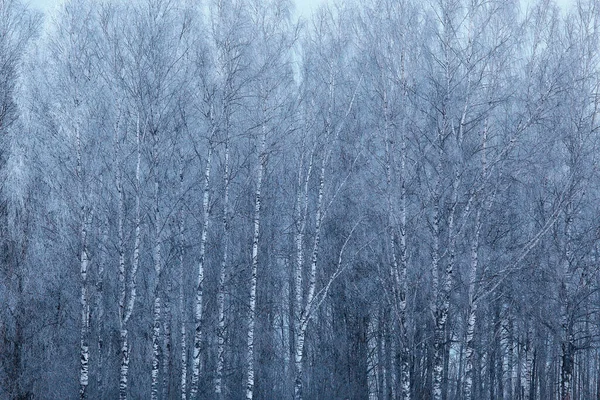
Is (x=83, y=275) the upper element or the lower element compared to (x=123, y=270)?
lower

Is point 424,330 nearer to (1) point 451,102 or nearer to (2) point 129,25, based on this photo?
(1) point 451,102

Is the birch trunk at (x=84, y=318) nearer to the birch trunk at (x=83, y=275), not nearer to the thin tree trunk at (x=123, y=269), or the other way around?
the birch trunk at (x=83, y=275)

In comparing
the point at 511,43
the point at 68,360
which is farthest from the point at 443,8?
the point at 68,360

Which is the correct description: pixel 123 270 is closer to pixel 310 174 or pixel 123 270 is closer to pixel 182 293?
pixel 182 293

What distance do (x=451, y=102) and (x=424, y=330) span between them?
5.65 metres

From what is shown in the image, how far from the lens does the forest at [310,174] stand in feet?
50.1

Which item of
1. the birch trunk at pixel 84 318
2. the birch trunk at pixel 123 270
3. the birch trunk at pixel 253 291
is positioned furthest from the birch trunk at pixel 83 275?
the birch trunk at pixel 253 291

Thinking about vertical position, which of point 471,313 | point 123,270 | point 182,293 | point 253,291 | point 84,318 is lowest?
point 84,318

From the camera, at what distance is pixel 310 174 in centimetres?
1786

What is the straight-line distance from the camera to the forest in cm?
1526

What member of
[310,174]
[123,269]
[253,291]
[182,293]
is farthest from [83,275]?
[310,174]

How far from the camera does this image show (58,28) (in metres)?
16.8

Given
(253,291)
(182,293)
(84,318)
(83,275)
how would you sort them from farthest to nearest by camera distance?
1. (182,293)
2. (253,291)
3. (83,275)
4. (84,318)

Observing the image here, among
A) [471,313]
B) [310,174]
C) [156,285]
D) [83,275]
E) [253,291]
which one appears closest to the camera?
[471,313]
